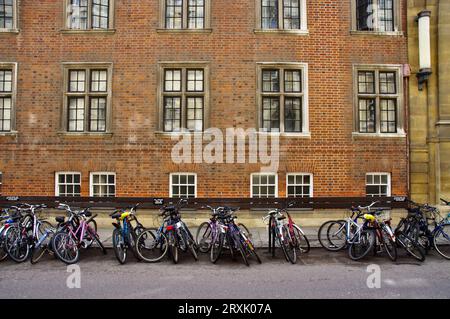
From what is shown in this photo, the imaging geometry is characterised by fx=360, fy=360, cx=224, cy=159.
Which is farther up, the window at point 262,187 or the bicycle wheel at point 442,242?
the window at point 262,187

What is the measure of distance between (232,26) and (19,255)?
957 cm

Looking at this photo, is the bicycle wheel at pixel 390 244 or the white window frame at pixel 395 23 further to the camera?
the white window frame at pixel 395 23

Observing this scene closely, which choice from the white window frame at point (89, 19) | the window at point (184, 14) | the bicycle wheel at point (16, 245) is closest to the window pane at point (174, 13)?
the window at point (184, 14)

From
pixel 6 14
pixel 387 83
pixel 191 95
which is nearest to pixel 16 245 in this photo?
pixel 191 95

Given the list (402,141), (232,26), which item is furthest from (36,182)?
(402,141)

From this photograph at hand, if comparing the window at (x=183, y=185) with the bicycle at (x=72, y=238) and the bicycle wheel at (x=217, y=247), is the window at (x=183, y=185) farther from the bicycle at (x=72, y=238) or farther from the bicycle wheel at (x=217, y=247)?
the bicycle wheel at (x=217, y=247)

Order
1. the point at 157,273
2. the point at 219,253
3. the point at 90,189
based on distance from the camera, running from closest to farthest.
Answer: the point at 157,273
the point at 219,253
the point at 90,189

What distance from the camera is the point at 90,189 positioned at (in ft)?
41.0

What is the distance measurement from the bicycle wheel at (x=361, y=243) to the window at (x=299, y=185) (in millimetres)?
4404

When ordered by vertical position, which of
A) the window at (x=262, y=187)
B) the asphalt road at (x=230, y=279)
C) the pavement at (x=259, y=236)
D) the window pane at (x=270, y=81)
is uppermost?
the window pane at (x=270, y=81)

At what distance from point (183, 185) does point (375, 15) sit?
928 centimetres

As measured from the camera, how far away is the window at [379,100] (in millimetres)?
12805

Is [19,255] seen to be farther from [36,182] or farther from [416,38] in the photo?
[416,38]
